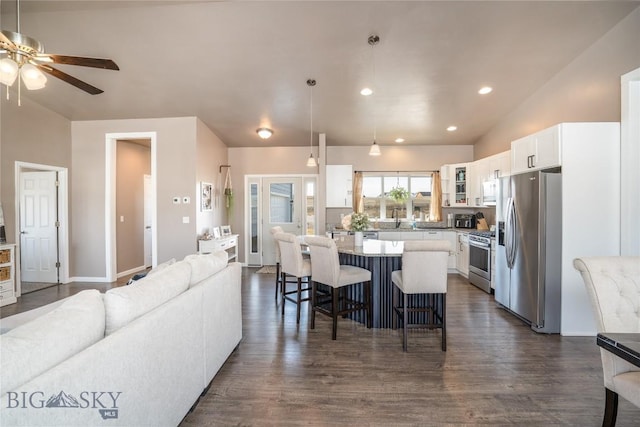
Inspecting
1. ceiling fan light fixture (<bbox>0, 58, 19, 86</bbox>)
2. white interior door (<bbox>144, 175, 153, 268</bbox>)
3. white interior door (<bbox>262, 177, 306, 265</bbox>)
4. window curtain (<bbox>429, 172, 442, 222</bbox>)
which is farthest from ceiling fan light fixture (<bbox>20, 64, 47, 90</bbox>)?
window curtain (<bbox>429, 172, 442, 222</bbox>)

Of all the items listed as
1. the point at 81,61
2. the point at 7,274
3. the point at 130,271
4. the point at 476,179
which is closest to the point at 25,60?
the point at 81,61

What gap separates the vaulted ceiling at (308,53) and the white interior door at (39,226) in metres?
1.28

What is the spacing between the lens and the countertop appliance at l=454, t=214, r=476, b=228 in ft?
19.7

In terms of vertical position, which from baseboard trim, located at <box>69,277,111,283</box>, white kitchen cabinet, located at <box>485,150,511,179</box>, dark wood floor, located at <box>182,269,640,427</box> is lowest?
dark wood floor, located at <box>182,269,640,427</box>

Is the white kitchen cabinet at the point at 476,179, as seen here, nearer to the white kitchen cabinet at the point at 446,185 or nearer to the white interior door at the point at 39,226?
the white kitchen cabinet at the point at 446,185

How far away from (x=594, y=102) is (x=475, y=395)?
361 cm

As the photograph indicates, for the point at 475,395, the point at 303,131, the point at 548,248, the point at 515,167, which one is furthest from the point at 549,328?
the point at 303,131

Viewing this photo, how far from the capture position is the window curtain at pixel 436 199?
6363 millimetres

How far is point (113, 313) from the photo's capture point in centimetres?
133

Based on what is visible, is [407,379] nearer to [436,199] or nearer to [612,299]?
[612,299]

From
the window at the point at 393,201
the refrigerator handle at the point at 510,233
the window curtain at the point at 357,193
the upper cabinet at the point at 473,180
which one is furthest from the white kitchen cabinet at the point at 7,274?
the upper cabinet at the point at 473,180

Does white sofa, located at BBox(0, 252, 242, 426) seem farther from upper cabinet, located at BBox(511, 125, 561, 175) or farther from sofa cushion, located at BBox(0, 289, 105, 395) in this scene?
upper cabinet, located at BBox(511, 125, 561, 175)

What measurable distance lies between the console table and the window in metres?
2.99

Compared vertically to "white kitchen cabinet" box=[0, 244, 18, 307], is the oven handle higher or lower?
higher
